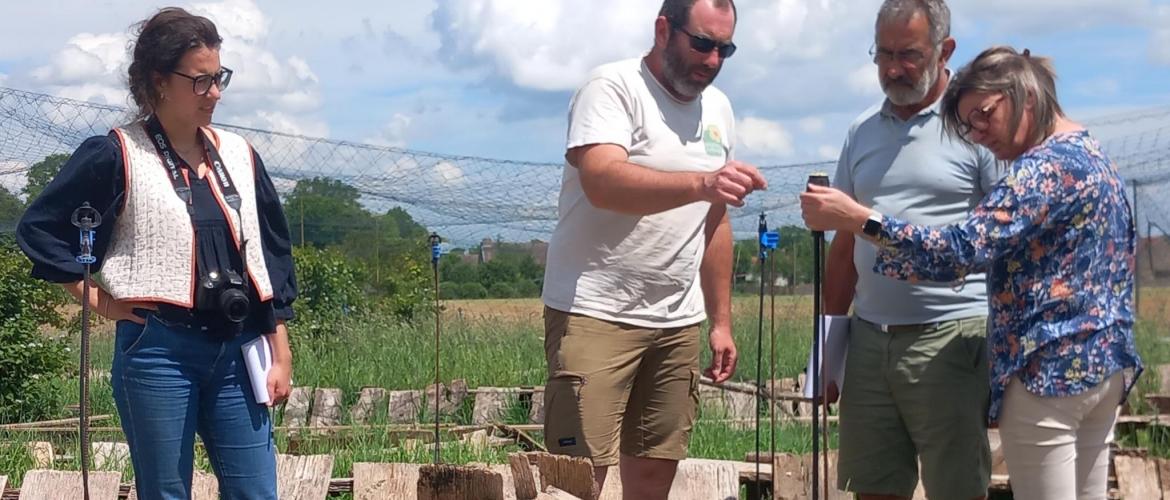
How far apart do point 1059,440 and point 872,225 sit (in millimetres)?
655

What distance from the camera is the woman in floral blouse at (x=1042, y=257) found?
304 cm

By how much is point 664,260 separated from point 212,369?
1.30 m

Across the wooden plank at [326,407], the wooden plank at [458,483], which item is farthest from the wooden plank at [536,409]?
the wooden plank at [458,483]

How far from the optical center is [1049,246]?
3.08 m

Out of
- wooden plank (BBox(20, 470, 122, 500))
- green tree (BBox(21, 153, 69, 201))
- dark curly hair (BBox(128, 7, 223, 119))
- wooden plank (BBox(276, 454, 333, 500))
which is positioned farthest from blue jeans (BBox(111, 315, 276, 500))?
green tree (BBox(21, 153, 69, 201))

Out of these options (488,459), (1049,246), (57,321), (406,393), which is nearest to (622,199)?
(1049,246)

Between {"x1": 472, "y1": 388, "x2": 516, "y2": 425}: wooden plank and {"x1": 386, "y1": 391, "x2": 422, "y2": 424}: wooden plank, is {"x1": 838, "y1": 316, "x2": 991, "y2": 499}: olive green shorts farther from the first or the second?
{"x1": 386, "y1": 391, "x2": 422, "y2": 424}: wooden plank

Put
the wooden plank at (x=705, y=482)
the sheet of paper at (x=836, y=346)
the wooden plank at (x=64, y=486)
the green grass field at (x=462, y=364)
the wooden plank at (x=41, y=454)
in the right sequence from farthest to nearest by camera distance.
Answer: the green grass field at (x=462, y=364), the wooden plank at (x=41, y=454), the wooden plank at (x=705, y=482), the wooden plank at (x=64, y=486), the sheet of paper at (x=836, y=346)

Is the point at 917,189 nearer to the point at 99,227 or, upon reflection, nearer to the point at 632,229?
the point at 632,229

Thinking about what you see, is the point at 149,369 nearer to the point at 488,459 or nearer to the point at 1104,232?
the point at 1104,232

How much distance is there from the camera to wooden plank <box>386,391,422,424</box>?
7.42 meters

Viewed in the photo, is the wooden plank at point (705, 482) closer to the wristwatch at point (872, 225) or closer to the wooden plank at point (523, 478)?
the wooden plank at point (523, 478)

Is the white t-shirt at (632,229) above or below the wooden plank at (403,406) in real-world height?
above

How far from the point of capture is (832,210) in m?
3.09
